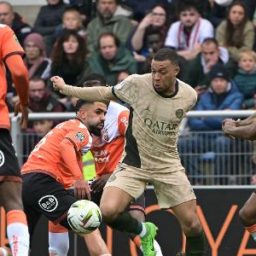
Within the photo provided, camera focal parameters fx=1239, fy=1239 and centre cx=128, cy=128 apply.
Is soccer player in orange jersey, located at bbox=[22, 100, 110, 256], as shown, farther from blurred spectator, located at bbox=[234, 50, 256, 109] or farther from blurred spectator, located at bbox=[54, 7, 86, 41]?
blurred spectator, located at bbox=[54, 7, 86, 41]

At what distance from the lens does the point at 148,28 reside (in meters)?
16.8

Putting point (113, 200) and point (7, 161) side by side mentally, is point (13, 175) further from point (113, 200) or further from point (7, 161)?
point (113, 200)

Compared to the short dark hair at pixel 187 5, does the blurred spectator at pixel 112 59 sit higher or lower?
lower

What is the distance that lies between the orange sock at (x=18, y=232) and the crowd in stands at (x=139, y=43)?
4.75 meters

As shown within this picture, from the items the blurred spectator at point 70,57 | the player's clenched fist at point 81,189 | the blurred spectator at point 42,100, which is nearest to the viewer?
the player's clenched fist at point 81,189

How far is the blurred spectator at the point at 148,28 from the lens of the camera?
16.7 m

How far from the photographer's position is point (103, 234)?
1459 cm

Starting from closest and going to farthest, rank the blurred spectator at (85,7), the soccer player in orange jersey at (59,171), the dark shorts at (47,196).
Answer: the soccer player in orange jersey at (59,171), the dark shorts at (47,196), the blurred spectator at (85,7)

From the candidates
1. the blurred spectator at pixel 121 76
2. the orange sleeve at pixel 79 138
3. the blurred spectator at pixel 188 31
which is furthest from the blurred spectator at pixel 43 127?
the orange sleeve at pixel 79 138

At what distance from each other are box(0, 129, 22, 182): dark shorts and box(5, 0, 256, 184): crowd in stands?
4.63 metres

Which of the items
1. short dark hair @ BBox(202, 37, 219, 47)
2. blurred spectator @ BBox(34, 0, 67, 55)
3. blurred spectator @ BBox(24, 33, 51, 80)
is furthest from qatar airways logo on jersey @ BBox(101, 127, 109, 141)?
blurred spectator @ BBox(34, 0, 67, 55)

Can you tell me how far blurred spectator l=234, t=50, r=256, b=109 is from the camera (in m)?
15.6

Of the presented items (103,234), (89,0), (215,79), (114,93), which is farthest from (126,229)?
(89,0)

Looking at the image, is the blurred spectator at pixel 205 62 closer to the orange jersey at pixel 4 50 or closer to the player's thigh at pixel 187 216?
the player's thigh at pixel 187 216
